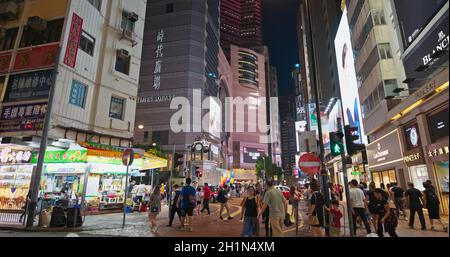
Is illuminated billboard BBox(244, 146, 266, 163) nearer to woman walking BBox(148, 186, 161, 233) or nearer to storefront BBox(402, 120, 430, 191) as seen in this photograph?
storefront BBox(402, 120, 430, 191)

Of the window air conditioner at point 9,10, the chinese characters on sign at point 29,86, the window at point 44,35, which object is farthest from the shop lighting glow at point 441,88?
the window air conditioner at point 9,10

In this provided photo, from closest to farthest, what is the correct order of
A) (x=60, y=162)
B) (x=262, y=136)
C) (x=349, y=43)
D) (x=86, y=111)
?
1. (x=60, y=162)
2. (x=86, y=111)
3. (x=349, y=43)
4. (x=262, y=136)

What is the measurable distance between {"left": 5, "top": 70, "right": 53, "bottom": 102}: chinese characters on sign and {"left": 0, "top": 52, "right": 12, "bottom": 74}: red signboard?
3.19 ft

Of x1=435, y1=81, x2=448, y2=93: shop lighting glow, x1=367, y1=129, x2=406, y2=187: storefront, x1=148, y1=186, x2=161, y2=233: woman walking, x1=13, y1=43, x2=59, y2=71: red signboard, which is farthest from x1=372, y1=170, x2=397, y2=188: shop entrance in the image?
x1=13, y1=43, x2=59, y2=71: red signboard

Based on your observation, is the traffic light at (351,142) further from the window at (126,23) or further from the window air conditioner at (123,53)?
the window at (126,23)

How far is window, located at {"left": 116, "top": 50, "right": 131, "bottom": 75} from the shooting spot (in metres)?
20.6

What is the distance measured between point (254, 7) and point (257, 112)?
96131 millimetres

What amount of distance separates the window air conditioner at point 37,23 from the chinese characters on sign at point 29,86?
314 centimetres

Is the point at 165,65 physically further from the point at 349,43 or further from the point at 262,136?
the point at 262,136

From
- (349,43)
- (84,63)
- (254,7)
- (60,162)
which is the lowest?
(60,162)
